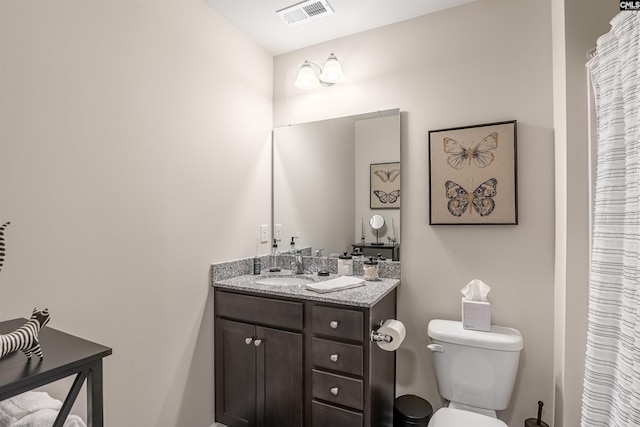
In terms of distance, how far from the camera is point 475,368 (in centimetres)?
166

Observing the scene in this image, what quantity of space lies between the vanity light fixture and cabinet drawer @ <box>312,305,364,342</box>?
151 cm

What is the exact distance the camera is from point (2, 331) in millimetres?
1030

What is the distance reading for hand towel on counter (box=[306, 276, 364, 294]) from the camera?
1762mm

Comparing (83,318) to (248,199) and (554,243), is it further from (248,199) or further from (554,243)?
(554,243)

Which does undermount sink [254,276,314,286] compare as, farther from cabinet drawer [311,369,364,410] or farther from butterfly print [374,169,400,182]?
butterfly print [374,169,400,182]

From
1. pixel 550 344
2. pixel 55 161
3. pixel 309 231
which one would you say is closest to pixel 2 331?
pixel 55 161

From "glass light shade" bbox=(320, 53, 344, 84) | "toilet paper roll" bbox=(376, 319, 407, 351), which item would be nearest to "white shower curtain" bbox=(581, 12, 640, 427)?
"toilet paper roll" bbox=(376, 319, 407, 351)

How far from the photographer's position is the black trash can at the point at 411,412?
177 cm

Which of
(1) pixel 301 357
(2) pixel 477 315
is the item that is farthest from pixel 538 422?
(1) pixel 301 357

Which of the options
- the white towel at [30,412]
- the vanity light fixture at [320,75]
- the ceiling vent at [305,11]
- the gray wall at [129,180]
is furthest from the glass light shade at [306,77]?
the white towel at [30,412]

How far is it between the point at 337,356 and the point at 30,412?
1158 mm

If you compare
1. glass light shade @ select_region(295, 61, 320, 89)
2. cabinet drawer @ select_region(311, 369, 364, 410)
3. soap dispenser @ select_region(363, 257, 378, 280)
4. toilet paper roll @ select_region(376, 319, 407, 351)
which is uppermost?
glass light shade @ select_region(295, 61, 320, 89)

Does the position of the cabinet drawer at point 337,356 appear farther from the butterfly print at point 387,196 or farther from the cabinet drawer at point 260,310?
the butterfly print at point 387,196

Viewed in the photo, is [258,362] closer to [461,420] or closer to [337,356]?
[337,356]
